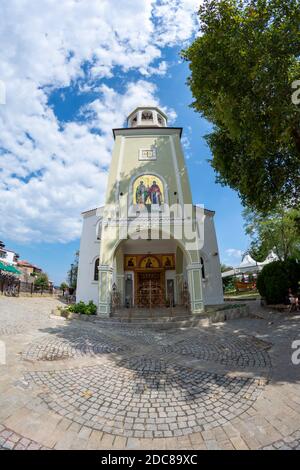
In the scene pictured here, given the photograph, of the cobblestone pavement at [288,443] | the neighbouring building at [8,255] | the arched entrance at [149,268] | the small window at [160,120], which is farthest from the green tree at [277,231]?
the neighbouring building at [8,255]

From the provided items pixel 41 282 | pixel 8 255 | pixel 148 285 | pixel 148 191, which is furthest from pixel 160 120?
pixel 8 255

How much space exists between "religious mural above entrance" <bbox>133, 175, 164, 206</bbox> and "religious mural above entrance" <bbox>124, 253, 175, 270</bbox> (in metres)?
4.97

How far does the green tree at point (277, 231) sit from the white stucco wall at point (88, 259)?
43.5 ft

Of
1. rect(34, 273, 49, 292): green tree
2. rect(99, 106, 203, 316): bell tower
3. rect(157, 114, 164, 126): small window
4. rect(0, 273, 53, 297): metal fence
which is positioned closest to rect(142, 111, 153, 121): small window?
rect(157, 114, 164, 126): small window

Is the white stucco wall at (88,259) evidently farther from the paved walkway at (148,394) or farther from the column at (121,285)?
the paved walkway at (148,394)

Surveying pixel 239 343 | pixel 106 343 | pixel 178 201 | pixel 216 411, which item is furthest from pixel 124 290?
pixel 216 411

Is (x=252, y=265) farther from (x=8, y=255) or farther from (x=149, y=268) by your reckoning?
(x=8, y=255)

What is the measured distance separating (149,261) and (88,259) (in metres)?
5.02

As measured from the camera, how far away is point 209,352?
6.27 metres

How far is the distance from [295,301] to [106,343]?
911 cm

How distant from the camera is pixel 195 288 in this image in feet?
39.6

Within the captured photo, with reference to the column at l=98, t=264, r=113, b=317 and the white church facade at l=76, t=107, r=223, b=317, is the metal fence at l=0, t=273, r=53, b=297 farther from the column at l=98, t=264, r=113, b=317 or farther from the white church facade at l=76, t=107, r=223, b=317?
the column at l=98, t=264, r=113, b=317

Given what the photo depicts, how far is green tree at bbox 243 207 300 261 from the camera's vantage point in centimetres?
1670
